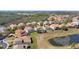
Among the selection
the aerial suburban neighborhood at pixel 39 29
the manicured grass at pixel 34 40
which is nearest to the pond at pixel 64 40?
the aerial suburban neighborhood at pixel 39 29

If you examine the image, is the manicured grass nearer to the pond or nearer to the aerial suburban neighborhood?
the aerial suburban neighborhood

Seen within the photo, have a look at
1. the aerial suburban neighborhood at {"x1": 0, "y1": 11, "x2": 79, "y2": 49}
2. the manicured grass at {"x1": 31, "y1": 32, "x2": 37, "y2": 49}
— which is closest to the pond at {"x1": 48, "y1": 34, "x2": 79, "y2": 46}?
the aerial suburban neighborhood at {"x1": 0, "y1": 11, "x2": 79, "y2": 49}

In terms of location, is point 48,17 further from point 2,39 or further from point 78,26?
point 2,39

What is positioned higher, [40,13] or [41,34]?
[40,13]

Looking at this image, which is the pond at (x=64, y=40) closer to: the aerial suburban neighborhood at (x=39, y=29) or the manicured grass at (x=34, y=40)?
the aerial suburban neighborhood at (x=39, y=29)

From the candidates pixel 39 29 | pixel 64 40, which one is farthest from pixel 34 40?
pixel 64 40

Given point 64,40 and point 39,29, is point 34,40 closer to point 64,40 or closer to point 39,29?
point 39,29
